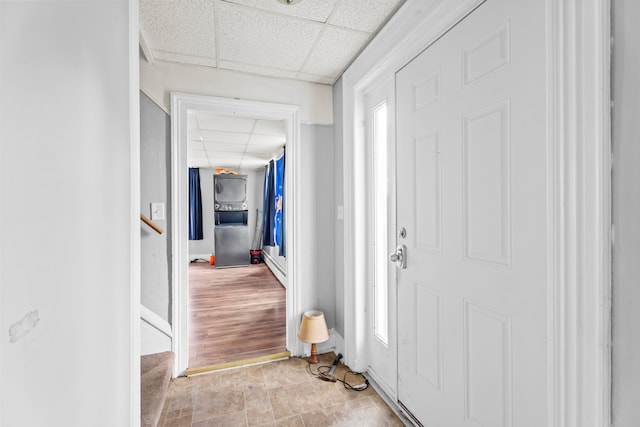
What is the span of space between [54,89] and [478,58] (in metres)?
1.32

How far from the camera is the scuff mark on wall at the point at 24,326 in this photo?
1.47 feet

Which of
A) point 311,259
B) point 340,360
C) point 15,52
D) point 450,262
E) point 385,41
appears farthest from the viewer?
point 311,259

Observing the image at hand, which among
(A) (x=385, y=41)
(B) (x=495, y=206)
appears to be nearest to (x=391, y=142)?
(A) (x=385, y=41)

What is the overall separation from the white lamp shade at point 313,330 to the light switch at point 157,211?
1.27m

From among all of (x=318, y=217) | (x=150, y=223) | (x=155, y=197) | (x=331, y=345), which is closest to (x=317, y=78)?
(x=318, y=217)

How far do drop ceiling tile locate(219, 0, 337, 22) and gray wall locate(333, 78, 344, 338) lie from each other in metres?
0.76

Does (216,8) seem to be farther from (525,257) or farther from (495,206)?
(525,257)

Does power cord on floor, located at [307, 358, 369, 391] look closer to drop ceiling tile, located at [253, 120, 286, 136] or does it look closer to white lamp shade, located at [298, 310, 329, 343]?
white lamp shade, located at [298, 310, 329, 343]

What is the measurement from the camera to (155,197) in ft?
6.47

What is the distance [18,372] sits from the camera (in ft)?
1.51

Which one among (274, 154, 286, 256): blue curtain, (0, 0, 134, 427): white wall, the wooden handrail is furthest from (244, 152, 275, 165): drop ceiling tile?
(0, 0, 134, 427): white wall

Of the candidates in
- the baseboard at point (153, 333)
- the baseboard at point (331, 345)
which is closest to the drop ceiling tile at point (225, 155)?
the baseboard at point (153, 333)

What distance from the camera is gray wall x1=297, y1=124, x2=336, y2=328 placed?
233 centimetres

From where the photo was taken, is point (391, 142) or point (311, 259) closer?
point (391, 142)
